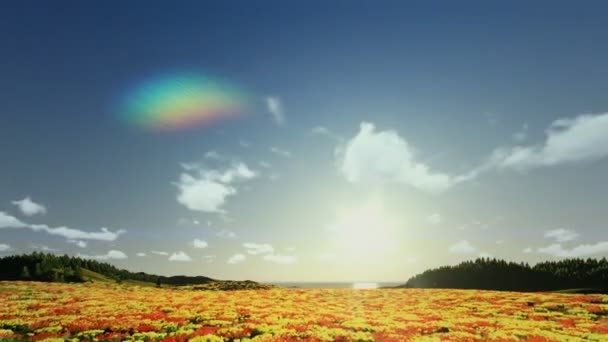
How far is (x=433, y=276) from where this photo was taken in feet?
369

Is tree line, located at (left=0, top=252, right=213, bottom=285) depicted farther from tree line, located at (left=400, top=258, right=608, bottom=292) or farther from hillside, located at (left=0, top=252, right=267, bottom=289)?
tree line, located at (left=400, top=258, right=608, bottom=292)

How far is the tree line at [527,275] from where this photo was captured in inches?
3027

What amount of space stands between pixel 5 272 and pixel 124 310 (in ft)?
363

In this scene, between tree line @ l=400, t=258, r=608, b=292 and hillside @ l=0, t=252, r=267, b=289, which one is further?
hillside @ l=0, t=252, r=267, b=289

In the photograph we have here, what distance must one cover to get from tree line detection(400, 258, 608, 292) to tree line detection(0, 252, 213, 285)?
72.4m

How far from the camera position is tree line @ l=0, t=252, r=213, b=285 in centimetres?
10450

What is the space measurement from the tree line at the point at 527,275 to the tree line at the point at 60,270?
72.4m

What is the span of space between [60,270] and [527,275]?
10749 cm

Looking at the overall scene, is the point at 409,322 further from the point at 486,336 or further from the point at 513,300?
the point at 513,300

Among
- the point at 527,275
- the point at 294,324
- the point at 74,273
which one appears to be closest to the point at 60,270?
the point at 74,273

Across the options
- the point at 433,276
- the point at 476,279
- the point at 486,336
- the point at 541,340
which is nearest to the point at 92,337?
the point at 486,336

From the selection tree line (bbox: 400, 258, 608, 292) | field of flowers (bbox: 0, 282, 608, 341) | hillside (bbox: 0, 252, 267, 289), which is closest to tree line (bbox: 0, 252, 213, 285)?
hillside (bbox: 0, 252, 267, 289)

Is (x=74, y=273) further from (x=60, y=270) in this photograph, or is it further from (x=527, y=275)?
(x=527, y=275)

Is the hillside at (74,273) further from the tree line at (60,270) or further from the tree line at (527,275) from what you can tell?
the tree line at (527,275)
